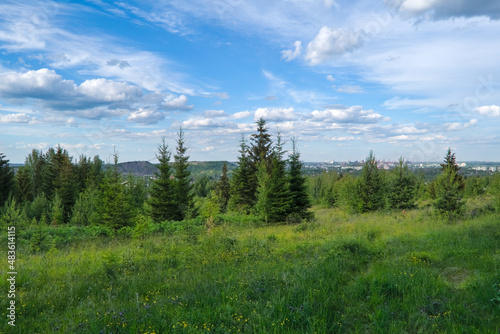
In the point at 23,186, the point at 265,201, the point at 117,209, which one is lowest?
the point at 117,209

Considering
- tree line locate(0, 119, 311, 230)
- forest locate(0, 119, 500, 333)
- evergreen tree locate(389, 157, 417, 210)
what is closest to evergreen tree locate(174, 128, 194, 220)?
tree line locate(0, 119, 311, 230)

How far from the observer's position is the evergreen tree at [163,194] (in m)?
26.5

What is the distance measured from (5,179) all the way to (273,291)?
200 feet

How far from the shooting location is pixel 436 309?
15.5 ft

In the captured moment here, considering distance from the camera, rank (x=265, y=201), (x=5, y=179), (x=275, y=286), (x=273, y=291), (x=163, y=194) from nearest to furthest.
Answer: (x=273, y=291) < (x=275, y=286) < (x=265, y=201) < (x=163, y=194) < (x=5, y=179)

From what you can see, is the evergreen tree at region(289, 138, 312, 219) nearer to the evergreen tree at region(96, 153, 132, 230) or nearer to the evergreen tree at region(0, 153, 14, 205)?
the evergreen tree at region(96, 153, 132, 230)

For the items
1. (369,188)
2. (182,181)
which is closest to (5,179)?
(182,181)

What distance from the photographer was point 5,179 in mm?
47625

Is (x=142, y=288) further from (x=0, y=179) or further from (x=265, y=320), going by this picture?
(x=0, y=179)

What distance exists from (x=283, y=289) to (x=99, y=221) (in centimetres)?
2353

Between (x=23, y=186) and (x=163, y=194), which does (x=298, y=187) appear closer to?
(x=163, y=194)

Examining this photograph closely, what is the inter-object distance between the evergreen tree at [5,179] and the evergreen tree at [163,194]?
124 ft

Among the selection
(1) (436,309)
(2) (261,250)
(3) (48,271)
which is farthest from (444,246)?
(3) (48,271)

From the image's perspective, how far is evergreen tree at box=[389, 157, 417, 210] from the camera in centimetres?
2838
